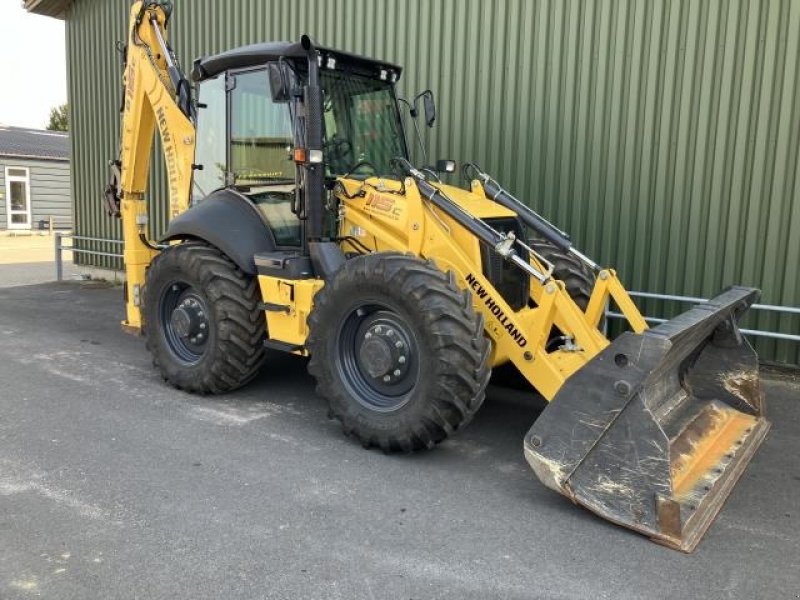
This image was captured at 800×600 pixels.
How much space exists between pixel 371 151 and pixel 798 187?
13.5 feet

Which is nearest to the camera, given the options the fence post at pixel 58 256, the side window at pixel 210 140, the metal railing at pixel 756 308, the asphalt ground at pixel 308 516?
the asphalt ground at pixel 308 516

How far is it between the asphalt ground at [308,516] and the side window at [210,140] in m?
1.91

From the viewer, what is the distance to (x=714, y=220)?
7184mm

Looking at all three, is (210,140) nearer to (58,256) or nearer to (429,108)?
(429,108)

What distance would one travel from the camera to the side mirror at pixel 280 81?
16.4 ft

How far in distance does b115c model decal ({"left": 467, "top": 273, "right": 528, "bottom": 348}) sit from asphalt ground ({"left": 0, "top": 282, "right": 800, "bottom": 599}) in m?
0.82

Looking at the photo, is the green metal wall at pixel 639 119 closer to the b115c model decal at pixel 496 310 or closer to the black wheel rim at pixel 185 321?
the b115c model decal at pixel 496 310

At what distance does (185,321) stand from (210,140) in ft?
5.36

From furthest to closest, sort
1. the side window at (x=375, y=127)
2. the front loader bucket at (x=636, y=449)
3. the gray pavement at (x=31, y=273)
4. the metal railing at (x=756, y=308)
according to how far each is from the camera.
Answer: the gray pavement at (x=31, y=273)
the metal railing at (x=756, y=308)
the side window at (x=375, y=127)
the front loader bucket at (x=636, y=449)

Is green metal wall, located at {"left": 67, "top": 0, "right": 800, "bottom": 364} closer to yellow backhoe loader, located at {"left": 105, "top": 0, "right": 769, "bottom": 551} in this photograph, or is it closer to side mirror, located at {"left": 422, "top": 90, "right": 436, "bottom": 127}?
yellow backhoe loader, located at {"left": 105, "top": 0, "right": 769, "bottom": 551}

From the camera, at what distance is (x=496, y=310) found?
185 inches

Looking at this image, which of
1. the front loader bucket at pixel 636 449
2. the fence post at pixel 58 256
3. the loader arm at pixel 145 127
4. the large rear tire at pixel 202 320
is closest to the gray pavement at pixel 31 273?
the fence post at pixel 58 256

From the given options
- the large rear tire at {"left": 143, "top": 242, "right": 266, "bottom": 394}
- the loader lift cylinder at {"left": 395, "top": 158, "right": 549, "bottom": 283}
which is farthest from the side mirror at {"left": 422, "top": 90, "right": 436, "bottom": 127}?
the large rear tire at {"left": 143, "top": 242, "right": 266, "bottom": 394}

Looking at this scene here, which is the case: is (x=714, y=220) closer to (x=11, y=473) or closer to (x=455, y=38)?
(x=455, y=38)
